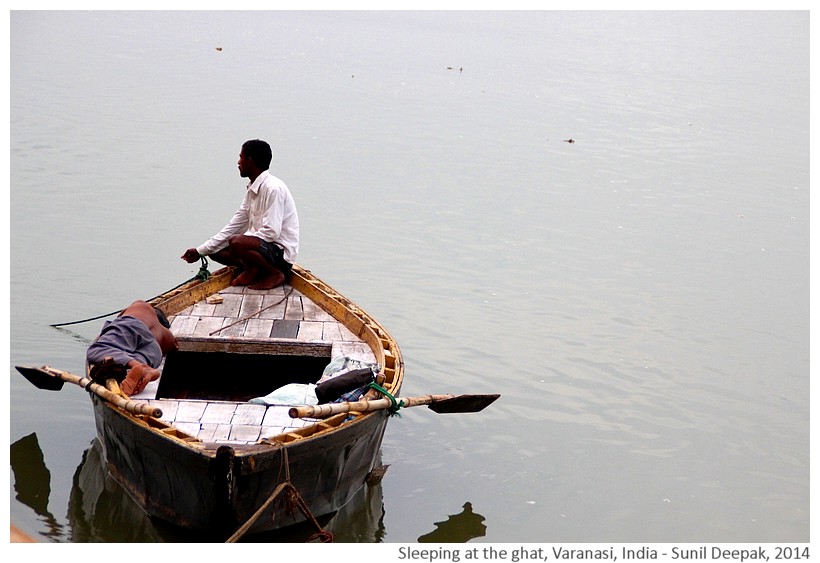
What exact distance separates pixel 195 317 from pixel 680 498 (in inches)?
131

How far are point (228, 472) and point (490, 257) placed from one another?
6.17 meters

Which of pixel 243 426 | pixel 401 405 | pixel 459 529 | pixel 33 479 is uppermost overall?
pixel 401 405

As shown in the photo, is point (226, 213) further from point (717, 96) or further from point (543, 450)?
point (717, 96)

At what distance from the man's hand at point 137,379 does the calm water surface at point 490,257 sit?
67cm

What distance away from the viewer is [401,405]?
207 inches

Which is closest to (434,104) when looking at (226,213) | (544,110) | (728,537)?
(544,110)

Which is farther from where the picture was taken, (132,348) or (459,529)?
(459,529)

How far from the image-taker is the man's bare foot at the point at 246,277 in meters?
7.14

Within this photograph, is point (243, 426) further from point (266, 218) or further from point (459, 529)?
point (266, 218)

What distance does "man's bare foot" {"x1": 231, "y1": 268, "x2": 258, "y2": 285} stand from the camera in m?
7.14

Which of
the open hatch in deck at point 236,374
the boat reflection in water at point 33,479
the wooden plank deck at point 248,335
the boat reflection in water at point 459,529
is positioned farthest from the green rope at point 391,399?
the boat reflection in water at point 33,479

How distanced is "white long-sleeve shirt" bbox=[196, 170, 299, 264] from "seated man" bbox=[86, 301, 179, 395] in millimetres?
1151

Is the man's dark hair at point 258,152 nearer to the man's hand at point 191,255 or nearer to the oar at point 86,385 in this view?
the man's hand at point 191,255

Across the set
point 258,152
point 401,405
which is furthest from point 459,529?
point 258,152
